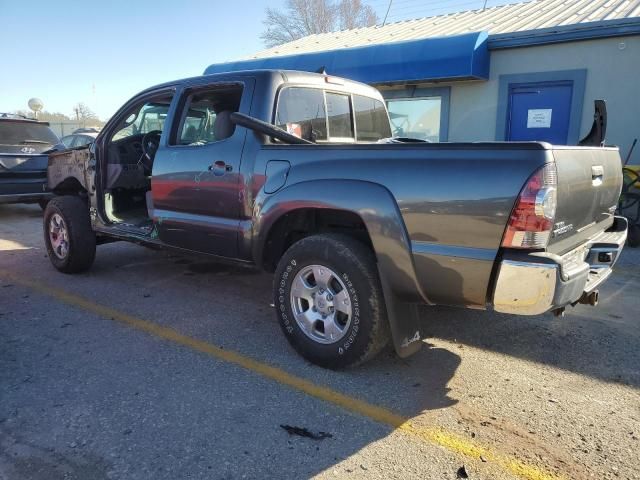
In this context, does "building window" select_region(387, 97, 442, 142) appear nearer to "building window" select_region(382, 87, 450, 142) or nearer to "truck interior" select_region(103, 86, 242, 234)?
"building window" select_region(382, 87, 450, 142)

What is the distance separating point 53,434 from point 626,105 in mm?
9291

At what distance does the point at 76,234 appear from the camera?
5.44 m

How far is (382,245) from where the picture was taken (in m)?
3.04

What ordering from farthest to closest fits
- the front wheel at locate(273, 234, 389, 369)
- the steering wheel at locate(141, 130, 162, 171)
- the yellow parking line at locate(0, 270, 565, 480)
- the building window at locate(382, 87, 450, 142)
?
the building window at locate(382, 87, 450, 142), the steering wheel at locate(141, 130, 162, 171), the front wheel at locate(273, 234, 389, 369), the yellow parking line at locate(0, 270, 565, 480)

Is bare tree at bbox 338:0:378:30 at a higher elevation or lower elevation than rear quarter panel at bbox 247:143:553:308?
higher

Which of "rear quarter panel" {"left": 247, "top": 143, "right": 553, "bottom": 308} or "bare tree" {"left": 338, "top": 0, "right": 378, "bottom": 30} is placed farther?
"bare tree" {"left": 338, "top": 0, "right": 378, "bottom": 30}

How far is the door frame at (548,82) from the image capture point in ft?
28.8

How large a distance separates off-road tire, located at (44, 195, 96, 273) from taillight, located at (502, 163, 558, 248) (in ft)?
14.9

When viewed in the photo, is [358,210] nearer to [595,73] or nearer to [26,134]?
[595,73]

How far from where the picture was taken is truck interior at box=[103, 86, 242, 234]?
14.4 feet

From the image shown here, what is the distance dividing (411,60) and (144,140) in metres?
5.98

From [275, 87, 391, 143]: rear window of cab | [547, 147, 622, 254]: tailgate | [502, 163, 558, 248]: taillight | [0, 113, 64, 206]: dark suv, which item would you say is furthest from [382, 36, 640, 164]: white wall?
[0, 113, 64, 206]: dark suv

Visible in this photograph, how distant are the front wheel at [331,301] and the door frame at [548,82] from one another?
7.27 meters

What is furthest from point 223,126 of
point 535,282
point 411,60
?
point 411,60
